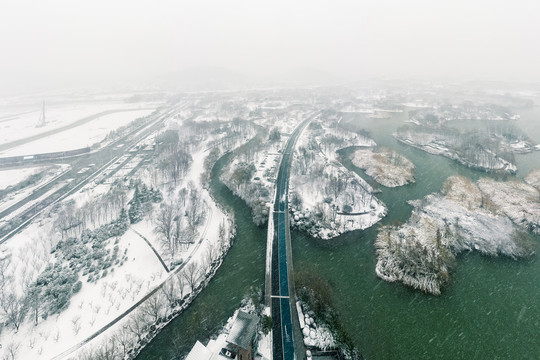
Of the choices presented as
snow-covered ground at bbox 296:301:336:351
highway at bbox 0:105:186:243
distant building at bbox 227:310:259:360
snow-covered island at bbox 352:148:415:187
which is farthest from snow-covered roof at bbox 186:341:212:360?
snow-covered island at bbox 352:148:415:187

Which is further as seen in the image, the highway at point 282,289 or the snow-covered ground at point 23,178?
the snow-covered ground at point 23,178

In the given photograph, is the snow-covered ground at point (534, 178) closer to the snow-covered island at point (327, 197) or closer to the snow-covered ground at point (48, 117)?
the snow-covered island at point (327, 197)

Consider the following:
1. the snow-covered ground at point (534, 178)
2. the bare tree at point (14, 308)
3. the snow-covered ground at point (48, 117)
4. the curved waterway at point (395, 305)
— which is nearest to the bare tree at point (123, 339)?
the curved waterway at point (395, 305)

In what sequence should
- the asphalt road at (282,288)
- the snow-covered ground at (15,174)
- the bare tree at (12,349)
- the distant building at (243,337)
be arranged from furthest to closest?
the snow-covered ground at (15,174)
the asphalt road at (282,288)
the bare tree at (12,349)
the distant building at (243,337)

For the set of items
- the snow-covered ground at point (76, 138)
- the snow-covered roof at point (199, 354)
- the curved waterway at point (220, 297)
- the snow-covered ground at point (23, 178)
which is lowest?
the curved waterway at point (220, 297)

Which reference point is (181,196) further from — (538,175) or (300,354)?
(538,175)

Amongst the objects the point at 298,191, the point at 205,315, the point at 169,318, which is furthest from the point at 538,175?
the point at 169,318

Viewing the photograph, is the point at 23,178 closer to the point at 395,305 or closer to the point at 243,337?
the point at 243,337

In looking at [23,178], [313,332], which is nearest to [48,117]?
[23,178]
